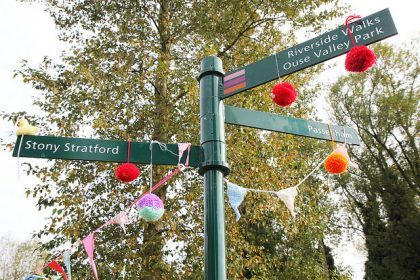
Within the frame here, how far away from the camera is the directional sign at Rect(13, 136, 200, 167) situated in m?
2.65

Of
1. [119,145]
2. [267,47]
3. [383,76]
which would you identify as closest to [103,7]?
[267,47]

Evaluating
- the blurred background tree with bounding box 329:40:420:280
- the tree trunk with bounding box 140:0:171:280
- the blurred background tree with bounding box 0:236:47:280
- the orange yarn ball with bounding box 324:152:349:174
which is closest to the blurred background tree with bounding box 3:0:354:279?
the tree trunk with bounding box 140:0:171:280

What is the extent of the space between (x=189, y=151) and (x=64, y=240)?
4686 mm

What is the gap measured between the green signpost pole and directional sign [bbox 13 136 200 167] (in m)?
0.18

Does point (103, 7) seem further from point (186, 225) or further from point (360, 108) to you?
point (360, 108)

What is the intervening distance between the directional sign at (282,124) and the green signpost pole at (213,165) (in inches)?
7.9

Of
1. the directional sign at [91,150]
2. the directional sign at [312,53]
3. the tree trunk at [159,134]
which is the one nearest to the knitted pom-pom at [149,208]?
the directional sign at [91,150]

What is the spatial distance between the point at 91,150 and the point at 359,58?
218 cm

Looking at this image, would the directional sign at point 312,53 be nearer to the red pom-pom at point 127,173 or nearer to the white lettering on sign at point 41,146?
the red pom-pom at point 127,173

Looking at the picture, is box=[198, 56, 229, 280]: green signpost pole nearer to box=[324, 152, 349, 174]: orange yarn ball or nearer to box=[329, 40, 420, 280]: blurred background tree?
box=[324, 152, 349, 174]: orange yarn ball

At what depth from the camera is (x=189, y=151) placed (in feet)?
8.85

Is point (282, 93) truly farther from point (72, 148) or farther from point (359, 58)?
point (72, 148)

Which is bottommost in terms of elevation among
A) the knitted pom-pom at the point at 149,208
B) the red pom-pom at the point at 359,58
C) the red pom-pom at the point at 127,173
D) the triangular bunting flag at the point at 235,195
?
the knitted pom-pom at the point at 149,208

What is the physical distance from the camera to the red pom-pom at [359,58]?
284 centimetres
